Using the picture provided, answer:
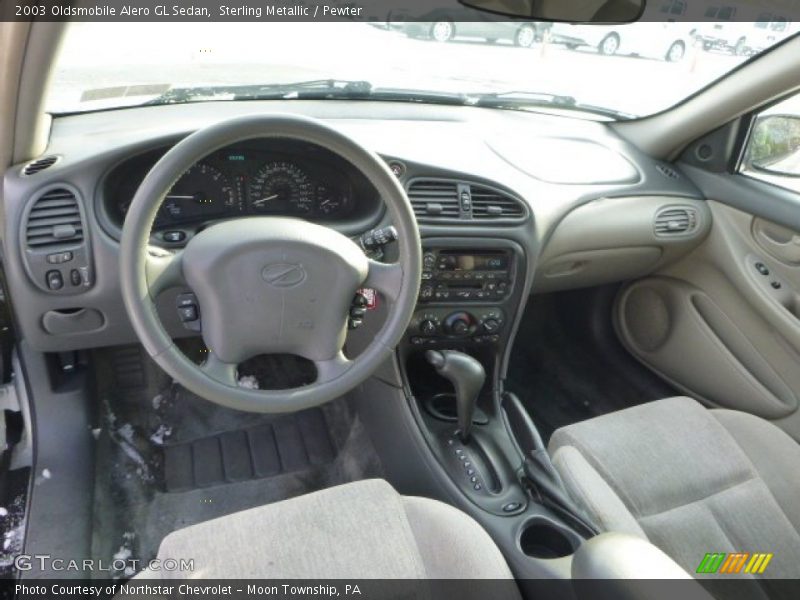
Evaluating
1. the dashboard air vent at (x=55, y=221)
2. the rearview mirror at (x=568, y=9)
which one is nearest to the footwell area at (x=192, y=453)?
the dashboard air vent at (x=55, y=221)

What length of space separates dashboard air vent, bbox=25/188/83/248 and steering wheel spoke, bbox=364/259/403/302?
2.58 feet

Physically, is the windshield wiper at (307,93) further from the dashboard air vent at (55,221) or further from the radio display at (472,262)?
the radio display at (472,262)

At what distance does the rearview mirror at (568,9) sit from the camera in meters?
1.63

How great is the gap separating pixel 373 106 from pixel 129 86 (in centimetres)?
78

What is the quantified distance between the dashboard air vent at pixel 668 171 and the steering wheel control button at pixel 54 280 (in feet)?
6.91

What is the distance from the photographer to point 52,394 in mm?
2094

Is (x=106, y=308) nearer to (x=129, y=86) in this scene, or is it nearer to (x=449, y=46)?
(x=129, y=86)

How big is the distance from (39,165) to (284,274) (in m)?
0.78

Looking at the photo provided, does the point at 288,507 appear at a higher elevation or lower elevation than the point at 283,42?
lower

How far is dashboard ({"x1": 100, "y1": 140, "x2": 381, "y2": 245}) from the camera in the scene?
5.81ft

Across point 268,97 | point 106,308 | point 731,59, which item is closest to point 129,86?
point 268,97

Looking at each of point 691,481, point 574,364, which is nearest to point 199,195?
point 691,481

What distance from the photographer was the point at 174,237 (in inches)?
67.3

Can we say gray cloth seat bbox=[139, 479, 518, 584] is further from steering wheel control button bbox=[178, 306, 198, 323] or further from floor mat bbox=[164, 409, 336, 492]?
floor mat bbox=[164, 409, 336, 492]
